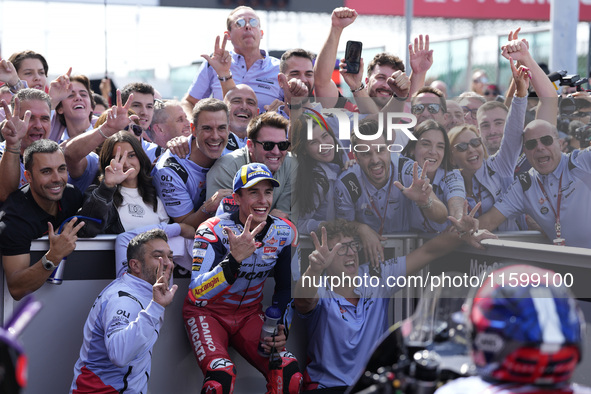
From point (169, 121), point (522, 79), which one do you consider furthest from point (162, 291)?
point (522, 79)

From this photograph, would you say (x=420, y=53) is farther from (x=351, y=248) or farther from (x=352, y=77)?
(x=351, y=248)

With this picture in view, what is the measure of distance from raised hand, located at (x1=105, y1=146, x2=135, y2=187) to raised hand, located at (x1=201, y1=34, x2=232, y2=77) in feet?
4.34

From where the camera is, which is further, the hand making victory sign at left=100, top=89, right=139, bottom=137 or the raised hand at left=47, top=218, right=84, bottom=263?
the hand making victory sign at left=100, top=89, right=139, bottom=137

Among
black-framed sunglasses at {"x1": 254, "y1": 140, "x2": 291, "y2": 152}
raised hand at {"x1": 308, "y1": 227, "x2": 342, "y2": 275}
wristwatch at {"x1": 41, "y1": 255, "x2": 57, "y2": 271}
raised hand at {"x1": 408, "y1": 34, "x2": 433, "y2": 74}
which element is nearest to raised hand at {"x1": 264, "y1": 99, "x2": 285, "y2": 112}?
black-framed sunglasses at {"x1": 254, "y1": 140, "x2": 291, "y2": 152}

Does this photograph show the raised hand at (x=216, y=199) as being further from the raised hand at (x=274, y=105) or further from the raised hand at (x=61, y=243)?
the raised hand at (x=274, y=105)

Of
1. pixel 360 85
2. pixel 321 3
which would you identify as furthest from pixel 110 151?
pixel 321 3

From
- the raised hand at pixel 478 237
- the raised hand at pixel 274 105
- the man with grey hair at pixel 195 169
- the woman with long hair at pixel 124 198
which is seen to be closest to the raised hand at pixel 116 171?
the woman with long hair at pixel 124 198

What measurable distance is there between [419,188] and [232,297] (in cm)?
145

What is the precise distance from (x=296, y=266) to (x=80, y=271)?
4.82 feet

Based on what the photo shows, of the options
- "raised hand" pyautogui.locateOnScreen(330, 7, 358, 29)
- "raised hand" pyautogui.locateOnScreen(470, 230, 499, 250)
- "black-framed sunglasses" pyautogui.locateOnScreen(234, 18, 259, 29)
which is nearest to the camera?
"raised hand" pyautogui.locateOnScreen(470, 230, 499, 250)

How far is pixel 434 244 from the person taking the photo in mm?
4762

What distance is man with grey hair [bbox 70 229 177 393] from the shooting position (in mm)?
4273

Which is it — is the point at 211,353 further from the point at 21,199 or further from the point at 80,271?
the point at 21,199

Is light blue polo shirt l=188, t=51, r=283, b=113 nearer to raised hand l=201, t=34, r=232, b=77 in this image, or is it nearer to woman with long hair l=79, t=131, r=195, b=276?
raised hand l=201, t=34, r=232, b=77
